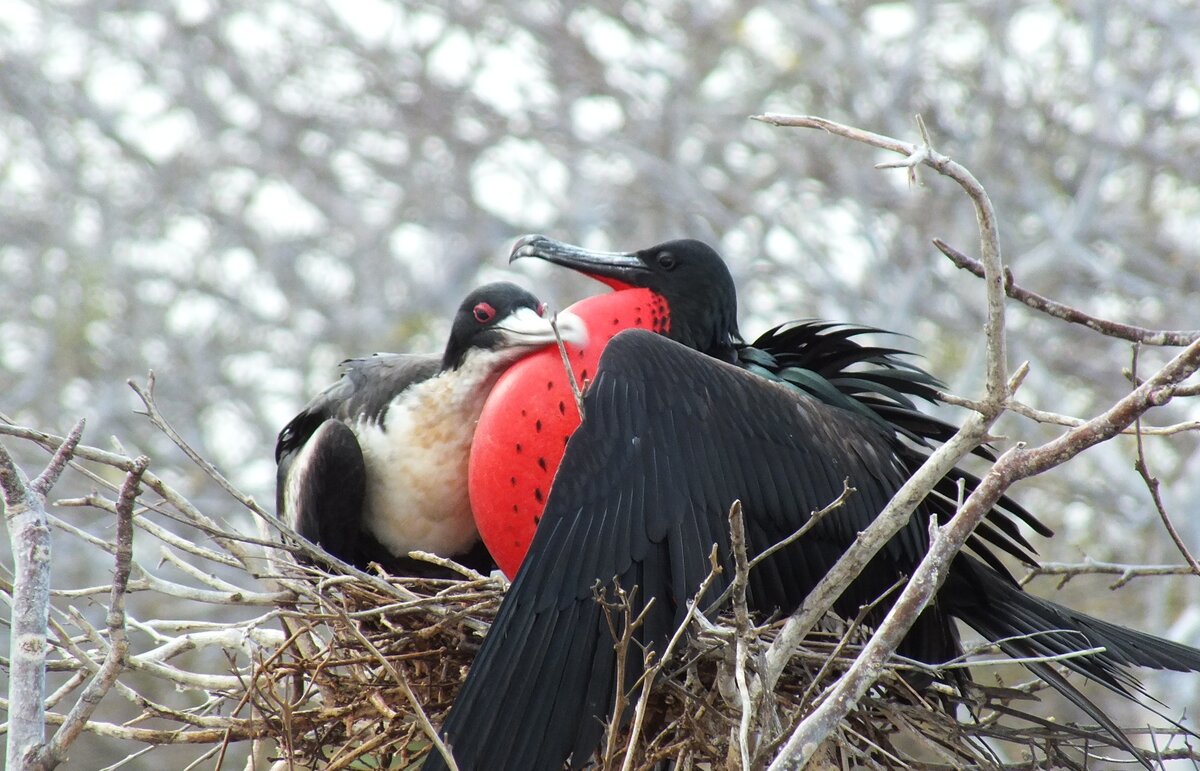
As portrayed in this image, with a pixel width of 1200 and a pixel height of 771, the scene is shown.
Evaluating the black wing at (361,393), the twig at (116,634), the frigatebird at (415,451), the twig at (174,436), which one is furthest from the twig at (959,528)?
the black wing at (361,393)

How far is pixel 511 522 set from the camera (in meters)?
3.00

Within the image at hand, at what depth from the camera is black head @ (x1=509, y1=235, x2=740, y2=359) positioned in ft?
10.5

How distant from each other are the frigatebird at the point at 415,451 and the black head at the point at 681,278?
0.15m

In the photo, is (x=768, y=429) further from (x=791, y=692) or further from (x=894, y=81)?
(x=894, y=81)

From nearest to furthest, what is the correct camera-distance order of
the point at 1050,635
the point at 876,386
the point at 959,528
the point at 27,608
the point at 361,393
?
the point at 27,608, the point at 959,528, the point at 1050,635, the point at 876,386, the point at 361,393

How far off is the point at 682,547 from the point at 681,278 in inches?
33.3

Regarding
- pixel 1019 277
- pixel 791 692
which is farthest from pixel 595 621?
pixel 1019 277

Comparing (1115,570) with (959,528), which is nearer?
(959,528)

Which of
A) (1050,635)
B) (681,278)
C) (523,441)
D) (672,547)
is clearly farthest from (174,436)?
(1050,635)

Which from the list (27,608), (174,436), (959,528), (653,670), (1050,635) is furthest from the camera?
(1050,635)

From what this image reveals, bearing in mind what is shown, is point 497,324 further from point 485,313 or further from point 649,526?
point 649,526

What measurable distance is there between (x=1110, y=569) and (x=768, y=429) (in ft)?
2.56

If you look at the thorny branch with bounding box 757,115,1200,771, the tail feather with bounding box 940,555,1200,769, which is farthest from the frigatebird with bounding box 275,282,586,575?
the thorny branch with bounding box 757,115,1200,771

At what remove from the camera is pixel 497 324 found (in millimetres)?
3271
